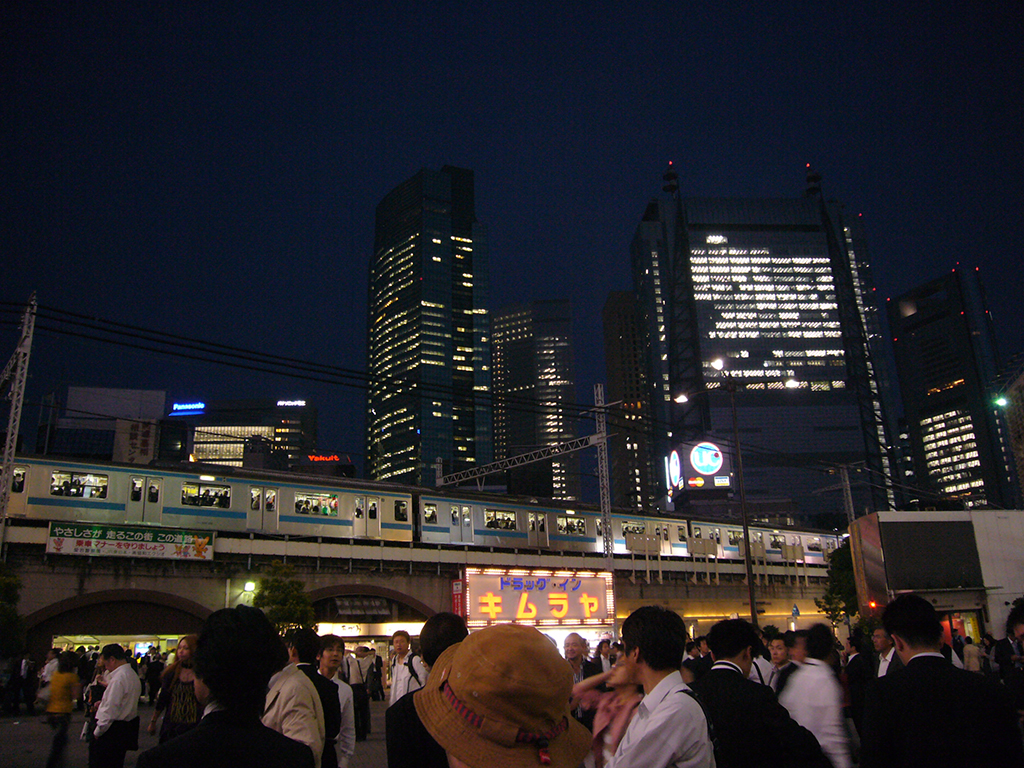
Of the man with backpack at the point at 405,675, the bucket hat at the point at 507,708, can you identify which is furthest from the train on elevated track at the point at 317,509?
the bucket hat at the point at 507,708

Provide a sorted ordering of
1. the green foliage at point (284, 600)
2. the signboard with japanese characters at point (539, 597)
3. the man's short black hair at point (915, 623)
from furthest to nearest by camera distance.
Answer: the green foliage at point (284, 600) < the signboard with japanese characters at point (539, 597) < the man's short black hair at point (915, 623)

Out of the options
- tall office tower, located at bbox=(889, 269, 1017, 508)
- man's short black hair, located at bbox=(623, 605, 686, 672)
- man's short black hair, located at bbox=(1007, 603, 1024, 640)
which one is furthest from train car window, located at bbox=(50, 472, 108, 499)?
tall office tower, located at bbox=(889, 269, 1017, 508)

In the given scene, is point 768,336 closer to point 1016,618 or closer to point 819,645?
point 1016,618

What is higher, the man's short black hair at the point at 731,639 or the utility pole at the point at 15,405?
the utility pole at the point at 15,405

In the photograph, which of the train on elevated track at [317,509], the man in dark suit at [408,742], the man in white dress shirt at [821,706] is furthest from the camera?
the train on elevated track at [317,509]

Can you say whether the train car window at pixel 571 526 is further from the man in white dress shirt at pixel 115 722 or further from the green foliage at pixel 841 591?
the man in white dress shirt at pixel 115 722

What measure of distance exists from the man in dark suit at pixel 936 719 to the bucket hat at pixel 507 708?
91.2 inches

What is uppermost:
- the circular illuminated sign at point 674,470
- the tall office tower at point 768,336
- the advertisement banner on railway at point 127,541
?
the tall office tower at point 768,336

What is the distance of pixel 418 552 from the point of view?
106 ft

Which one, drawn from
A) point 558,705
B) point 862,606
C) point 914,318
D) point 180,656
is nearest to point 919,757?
point 558,705

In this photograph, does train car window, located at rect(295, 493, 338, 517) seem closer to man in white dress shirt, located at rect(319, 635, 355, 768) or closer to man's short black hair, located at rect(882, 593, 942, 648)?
man in white dress shirt, located at rect(319, 635, 355, 768)

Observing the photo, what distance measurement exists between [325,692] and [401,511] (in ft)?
90.5

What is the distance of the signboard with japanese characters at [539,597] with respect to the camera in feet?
68.2

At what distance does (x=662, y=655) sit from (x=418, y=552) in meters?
30.1
